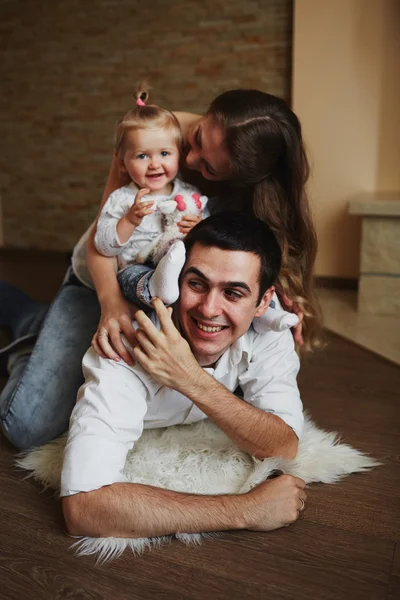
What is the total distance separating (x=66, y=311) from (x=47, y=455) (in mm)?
558

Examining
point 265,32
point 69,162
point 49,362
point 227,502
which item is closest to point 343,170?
point 265,32

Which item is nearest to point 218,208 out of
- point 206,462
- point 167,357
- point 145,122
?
point 145,122

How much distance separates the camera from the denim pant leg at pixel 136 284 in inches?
63.4

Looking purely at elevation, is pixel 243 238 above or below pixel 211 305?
above

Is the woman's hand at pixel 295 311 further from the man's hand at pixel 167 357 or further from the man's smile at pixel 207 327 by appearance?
the man's hand at pixel 167 357

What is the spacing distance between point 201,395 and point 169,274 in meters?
0.32

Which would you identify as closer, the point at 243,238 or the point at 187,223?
the point at 243,238

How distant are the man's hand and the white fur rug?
0.33m

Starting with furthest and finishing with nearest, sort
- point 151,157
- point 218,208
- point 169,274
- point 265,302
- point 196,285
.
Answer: point 218,208 < point 151,157 < point 265,302 < point 196,285 < point 169,274

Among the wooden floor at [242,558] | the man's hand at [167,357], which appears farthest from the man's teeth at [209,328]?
the wooden floor at [242,558]

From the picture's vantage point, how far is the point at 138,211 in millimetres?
1704

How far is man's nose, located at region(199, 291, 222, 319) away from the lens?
1486 mm

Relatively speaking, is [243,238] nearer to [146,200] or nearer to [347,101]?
[146,200]

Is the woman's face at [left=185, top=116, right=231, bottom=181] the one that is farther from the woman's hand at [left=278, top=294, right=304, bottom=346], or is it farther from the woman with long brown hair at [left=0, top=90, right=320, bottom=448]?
the woman's hand at [left=278, top=294, right=304, bottom=346]
